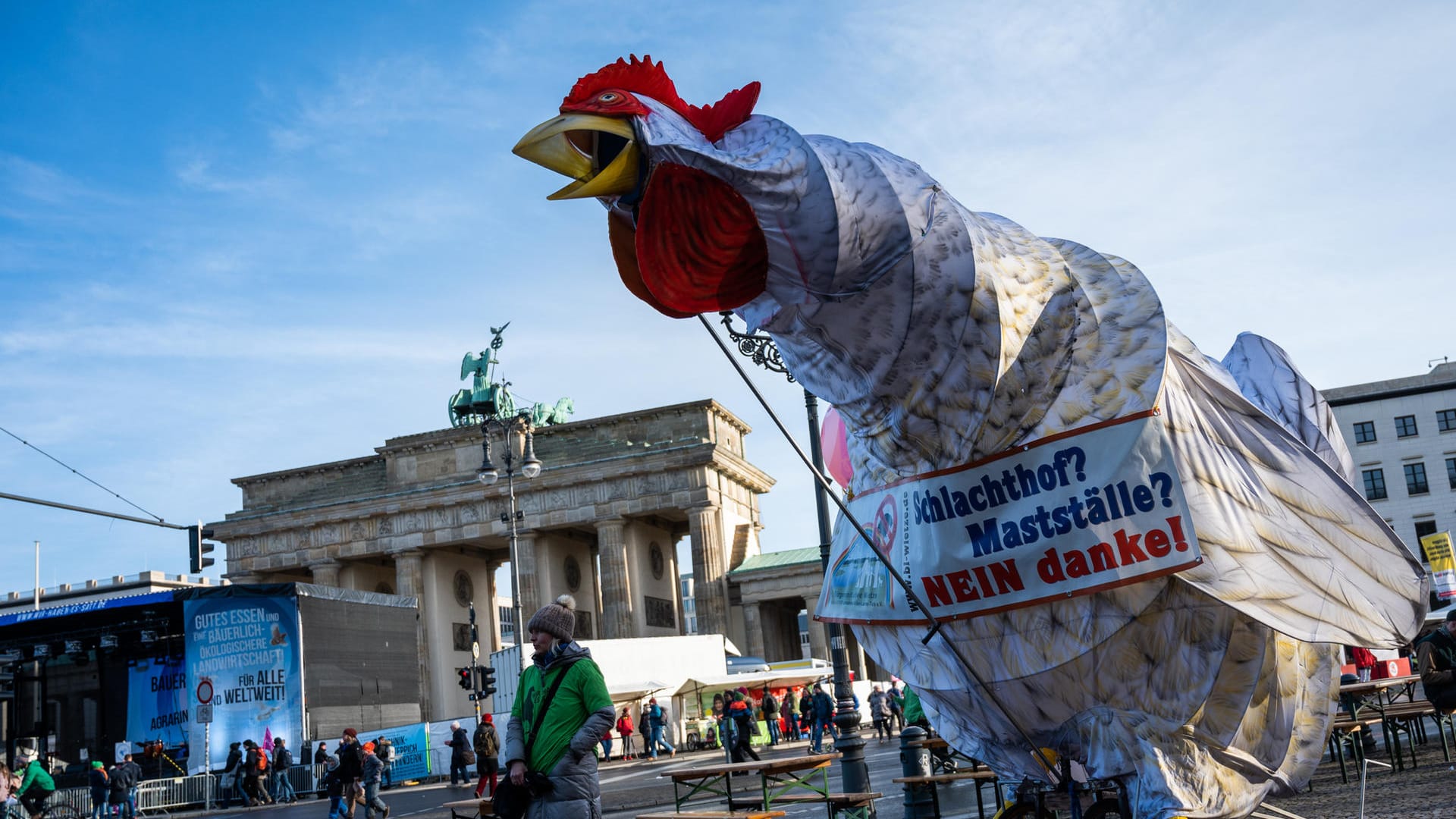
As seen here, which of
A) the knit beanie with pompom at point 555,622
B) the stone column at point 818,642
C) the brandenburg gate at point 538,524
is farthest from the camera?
the brandenburg gate at point 538,524

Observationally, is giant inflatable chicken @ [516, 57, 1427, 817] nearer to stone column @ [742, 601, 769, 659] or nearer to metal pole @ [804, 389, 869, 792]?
metal pole @ [804, 389, 869, 792]

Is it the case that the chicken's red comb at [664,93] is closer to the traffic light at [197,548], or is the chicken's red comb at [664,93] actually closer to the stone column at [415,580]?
the traffic light at [197,548]

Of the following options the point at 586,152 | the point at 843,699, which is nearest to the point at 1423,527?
the point at 843,699

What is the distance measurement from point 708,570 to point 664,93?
168 ft

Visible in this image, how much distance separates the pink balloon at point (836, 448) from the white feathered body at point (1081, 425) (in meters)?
1.48

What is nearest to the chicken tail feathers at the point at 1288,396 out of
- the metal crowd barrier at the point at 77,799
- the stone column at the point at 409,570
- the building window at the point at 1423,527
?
the metal crowd barrier at the point at 77,799

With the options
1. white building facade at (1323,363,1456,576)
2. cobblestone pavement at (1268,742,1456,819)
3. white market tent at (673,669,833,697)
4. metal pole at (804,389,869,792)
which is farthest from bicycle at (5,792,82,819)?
white building facade at (1323,363,1456,576)

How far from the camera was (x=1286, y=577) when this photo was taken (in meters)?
3.93

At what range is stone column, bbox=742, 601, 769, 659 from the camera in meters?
57.0

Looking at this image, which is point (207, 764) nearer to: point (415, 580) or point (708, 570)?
point (708, 570)

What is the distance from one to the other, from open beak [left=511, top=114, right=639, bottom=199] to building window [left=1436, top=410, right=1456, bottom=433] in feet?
207

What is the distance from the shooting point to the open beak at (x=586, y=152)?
3.77 m

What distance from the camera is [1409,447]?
191 feet

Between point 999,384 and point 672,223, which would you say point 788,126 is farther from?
point 999,384
